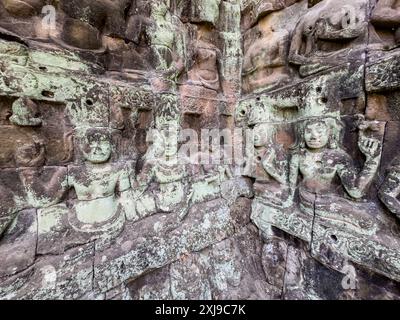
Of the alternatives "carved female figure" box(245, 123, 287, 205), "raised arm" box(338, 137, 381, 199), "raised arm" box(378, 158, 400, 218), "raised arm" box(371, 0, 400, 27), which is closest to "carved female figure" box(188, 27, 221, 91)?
"carved female figure" box(245, 123, 287, 205)

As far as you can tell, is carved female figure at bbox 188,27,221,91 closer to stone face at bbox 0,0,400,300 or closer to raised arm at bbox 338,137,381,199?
stone face at bbox 0,0,400,300

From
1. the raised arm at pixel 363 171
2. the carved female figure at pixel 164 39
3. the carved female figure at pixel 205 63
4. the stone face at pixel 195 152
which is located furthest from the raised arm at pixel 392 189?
the carved female figure at pixel 164 39

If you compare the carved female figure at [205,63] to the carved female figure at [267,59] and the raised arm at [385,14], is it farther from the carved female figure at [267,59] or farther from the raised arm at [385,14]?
the raised arm at [385,14]

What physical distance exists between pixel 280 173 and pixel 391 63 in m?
1.46

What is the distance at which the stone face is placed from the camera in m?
1.61

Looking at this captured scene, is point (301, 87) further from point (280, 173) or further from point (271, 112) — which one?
point (280, 173)

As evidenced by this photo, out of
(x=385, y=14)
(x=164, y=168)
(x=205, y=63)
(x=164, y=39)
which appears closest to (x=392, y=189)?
Answer: (x=385, y=14)

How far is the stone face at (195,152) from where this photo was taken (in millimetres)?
1613

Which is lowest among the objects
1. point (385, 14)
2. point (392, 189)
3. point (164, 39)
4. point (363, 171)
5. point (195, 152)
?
point (392, 189)

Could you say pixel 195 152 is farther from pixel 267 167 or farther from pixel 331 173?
pixel 331 173

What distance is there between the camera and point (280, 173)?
96.2 inches

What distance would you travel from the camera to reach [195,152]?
2715mm

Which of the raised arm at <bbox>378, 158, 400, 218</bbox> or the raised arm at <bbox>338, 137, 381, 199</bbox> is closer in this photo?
the raised arm at <bbox>378, 158, 400, 218</bbox>
